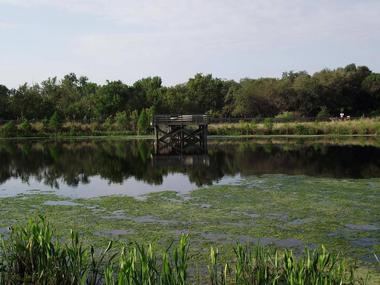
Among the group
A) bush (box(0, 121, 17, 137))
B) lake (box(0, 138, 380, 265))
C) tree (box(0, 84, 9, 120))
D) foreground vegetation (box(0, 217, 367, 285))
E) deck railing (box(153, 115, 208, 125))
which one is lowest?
lake (box(0, 138, 380, 265))

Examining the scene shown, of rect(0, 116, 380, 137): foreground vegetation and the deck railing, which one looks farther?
rect(0, 116, 380, 137): foreground vegetation

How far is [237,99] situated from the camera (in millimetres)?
78250

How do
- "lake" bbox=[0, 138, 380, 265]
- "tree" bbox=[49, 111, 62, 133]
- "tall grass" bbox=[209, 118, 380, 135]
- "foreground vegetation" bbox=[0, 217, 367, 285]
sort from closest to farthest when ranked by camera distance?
1. "foreground vegetation" bbox=[0, 217, 367, 285]
2. "lake" bbox=[0, 138, 380, 265]
3. "tall grass" bbox=[209, 118, 380, 135]
4. "tree" bbox=[49, 111, 62, 133]

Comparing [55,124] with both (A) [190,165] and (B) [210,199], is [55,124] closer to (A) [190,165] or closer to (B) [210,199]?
(A) [190,165]

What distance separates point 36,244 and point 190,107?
71.4 m

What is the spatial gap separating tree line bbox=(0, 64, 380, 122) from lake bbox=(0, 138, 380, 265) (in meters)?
42.8

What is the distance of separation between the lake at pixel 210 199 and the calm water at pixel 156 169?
50 mm

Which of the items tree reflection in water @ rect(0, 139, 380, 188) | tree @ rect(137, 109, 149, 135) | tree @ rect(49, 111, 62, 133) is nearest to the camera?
tree reflection in water @ rect(0, 139, 380, 188)

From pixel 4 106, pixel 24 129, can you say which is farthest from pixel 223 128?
pixel 4 106

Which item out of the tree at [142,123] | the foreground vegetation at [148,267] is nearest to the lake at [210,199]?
the foreground vegetation at [148,267]

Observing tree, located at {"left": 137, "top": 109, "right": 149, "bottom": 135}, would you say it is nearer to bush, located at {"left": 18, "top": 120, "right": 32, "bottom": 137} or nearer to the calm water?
bush, located at {"left": 18, "top": 120, "right": 32, "bottom": 137}

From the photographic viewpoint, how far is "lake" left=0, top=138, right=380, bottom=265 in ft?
35.6

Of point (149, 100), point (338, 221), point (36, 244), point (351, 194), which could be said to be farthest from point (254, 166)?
point (149, 100)

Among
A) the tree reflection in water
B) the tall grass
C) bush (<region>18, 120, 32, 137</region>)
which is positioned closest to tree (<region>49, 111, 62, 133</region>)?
bush (<region>18, 120, 32, 137</region>)
